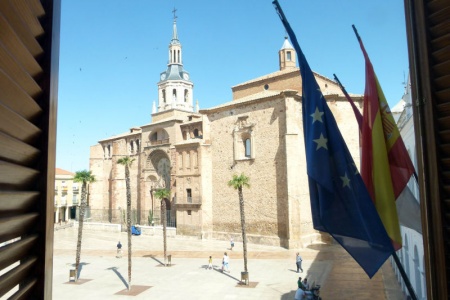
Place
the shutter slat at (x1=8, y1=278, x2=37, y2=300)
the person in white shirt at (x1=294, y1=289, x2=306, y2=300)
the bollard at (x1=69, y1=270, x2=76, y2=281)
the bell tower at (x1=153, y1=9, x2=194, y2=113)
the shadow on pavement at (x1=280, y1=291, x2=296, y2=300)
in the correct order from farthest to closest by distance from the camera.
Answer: the bell tower at (x1=153, y1=9, x2=194, y2=113) < the bollard at (x1=69, y1=270, x2=76, y2=281) < the shadow on pavement at (x1=280, y1=291, x2=296, y2=300) < the person in white shirt at (x1=294, y1=289, x2=306, y2=300) < the shutter slat at (x1=8, y1=278, x2=37, y2=300)

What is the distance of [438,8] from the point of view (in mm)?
1922

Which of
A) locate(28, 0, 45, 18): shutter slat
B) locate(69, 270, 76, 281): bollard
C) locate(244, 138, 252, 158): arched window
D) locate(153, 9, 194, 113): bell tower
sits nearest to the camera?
locate(28, 0, 45, 18): shutter slat

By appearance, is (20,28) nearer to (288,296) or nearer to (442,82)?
(442,82)

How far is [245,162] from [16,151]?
96.3 feet

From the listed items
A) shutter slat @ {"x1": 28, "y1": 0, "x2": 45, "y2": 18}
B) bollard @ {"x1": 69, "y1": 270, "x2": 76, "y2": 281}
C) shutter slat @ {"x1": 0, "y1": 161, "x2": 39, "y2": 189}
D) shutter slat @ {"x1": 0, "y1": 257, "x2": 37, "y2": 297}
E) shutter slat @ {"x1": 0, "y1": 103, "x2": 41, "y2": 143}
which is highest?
shutter slat @ {"x1": 28, "y1": 0, "x2": 45, "y2": 18}

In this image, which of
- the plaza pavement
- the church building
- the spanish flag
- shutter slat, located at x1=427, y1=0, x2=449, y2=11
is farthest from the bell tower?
shutter slat, located at x1=427, y1=0, x2=449, y2=11

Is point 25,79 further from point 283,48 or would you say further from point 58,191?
point 58,191

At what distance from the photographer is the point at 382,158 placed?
13.8 ft

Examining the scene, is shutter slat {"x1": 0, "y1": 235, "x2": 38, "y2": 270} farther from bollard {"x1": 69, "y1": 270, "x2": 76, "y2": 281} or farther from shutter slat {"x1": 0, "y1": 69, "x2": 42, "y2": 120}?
bollard {"x1": 69, "y1": 270, "x2": 76, "y2": 281}

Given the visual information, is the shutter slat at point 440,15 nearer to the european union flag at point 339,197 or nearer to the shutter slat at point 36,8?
the shutter slat at point 36,8

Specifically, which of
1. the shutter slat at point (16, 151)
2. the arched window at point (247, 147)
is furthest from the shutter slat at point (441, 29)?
the arched window at point (247, 147)

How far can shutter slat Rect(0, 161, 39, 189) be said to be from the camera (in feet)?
4.25

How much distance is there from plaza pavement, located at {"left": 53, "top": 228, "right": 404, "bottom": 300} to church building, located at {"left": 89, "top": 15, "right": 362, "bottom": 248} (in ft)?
7.51

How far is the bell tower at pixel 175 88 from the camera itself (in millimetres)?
53281
